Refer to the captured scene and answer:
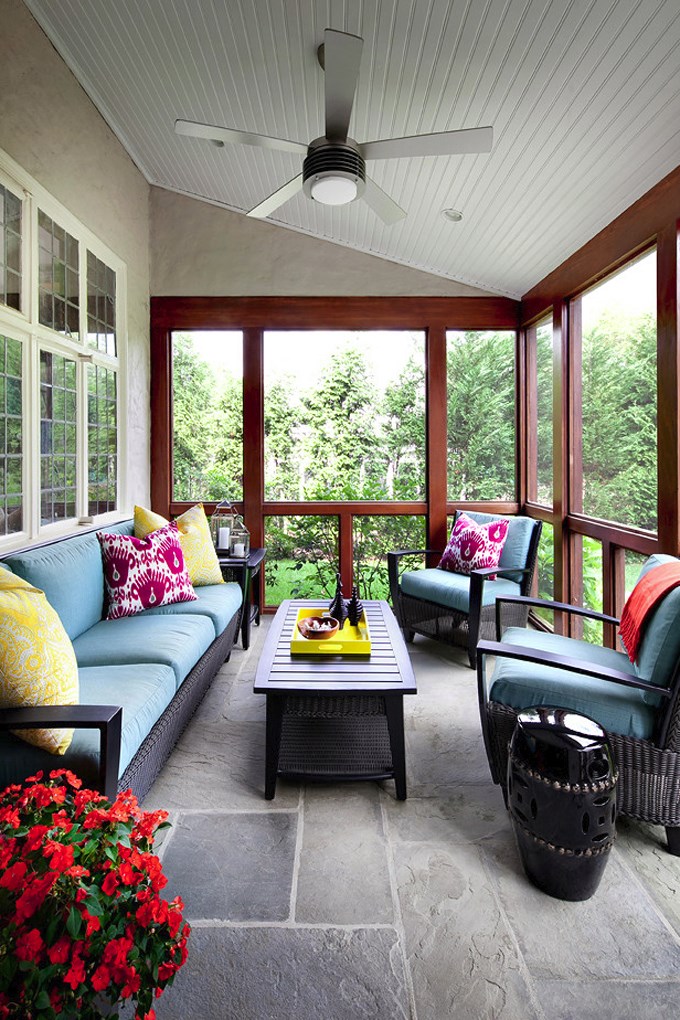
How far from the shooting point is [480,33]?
234 centimetres

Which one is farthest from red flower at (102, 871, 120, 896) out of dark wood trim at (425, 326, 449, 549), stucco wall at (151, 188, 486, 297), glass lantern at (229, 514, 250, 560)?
stucco wall at (151, 188, 486, 297)

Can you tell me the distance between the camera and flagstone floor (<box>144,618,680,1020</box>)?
1.41 m

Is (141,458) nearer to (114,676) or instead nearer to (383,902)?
(114,676)

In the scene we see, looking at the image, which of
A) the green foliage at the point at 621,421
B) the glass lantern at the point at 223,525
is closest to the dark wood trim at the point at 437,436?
the green foliage at the point at 621,421

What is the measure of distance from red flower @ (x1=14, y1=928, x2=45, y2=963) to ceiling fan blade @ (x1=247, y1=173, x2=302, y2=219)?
2.86m

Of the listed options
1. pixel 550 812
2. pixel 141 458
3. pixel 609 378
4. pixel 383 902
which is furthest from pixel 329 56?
pixel 141 458

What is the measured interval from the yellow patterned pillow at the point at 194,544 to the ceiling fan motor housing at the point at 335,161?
7.39 feet

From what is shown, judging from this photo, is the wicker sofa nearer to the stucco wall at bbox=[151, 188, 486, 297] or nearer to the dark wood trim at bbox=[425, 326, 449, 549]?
the dark wood trim at bbox=[425, 326, 449, 549]

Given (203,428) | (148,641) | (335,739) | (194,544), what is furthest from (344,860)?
(203,428)

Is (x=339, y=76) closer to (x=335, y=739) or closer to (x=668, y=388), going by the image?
(x=668, y=388)

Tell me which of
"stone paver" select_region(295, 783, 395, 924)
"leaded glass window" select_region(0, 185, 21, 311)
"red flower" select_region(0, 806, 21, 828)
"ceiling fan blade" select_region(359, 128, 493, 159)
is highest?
"ceiling fan blade" select_region(359, 128, 493, 159)

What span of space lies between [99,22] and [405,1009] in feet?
13.8

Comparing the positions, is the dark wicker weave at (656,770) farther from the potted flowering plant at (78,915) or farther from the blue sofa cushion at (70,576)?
the blue sofa cushion at (70,576)

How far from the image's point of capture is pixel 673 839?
196 centimetres
